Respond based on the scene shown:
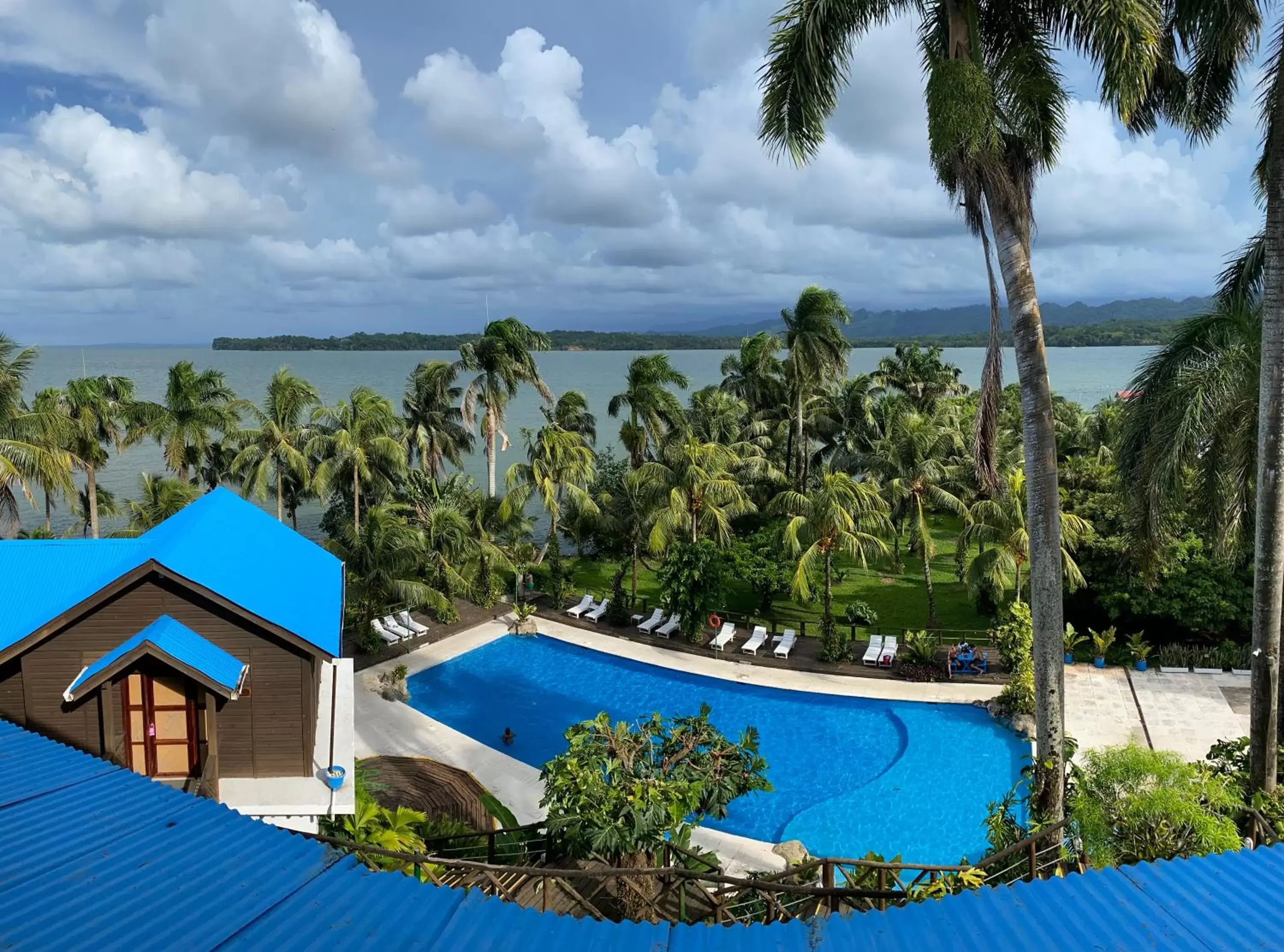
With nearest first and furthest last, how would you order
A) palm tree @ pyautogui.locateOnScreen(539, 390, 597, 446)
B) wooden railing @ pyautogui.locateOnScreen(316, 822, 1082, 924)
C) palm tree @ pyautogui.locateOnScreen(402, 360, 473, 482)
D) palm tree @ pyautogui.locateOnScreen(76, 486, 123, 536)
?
wooden railing @ pyautogui.locateOnScreen(316, 822, 1082, 924), palm tree @ pyautogui.locateOnScreen(76, 486, 123, 536), palm tree @ pyautogui.locateOnScreen(539, 390, 597, 446), palm tree @ pyautogui.locateOnScreen(402, 360, 473, 482)

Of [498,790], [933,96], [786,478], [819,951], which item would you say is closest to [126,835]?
[819,951]

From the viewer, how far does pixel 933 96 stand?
9.01m

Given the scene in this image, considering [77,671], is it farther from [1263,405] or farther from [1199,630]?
[1199,630]

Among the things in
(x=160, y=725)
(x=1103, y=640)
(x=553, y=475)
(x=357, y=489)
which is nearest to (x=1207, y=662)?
(x=1103, y=640)

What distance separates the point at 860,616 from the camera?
22.3 m

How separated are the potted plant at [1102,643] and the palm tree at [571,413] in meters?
17.9

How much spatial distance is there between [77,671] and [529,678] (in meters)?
10.7

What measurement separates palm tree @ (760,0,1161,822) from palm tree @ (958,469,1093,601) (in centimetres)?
962

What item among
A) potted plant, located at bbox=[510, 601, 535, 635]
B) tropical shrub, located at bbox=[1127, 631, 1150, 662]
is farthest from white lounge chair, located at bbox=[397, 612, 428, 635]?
tropical shrub, located at bbox=[1127, 631, 1150, 662]

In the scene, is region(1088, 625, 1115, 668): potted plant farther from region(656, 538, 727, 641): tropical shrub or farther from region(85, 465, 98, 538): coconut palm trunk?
region(85, 465, 98, 538): coconut palm trunk

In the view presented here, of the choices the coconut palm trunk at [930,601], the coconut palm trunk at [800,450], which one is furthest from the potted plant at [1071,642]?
the coconut palm trunk at [800,450]

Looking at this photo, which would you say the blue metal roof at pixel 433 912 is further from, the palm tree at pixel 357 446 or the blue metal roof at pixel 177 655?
the palm tree at pixel 357 446

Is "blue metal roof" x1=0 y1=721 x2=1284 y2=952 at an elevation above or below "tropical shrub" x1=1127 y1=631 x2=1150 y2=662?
above

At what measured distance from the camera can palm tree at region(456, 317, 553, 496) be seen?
26.1 meters
